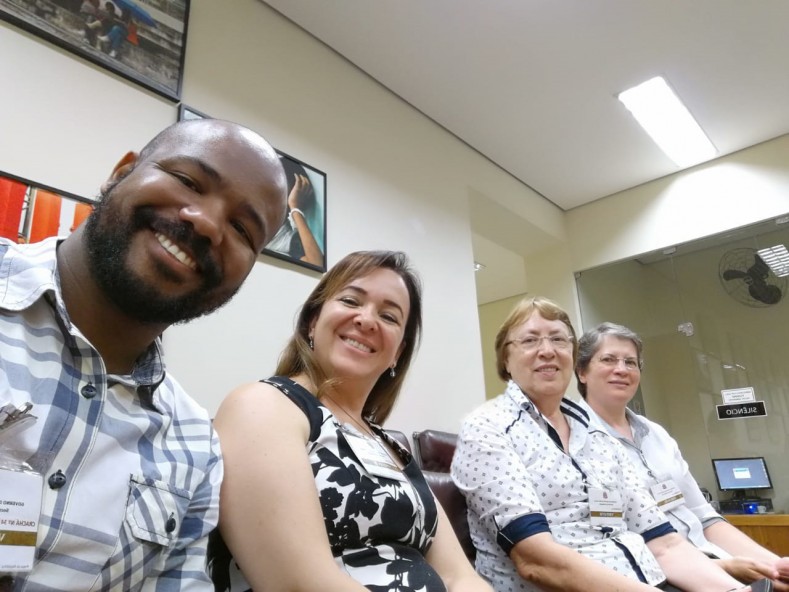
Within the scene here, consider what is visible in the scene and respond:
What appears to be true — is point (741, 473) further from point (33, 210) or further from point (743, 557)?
point (33, 210)

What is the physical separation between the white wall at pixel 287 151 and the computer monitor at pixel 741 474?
190 centimetres

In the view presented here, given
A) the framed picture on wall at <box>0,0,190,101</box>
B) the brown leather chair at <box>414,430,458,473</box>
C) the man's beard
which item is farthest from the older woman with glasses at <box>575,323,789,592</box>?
the framed picture on wall at <box>0,0,190,101</box>

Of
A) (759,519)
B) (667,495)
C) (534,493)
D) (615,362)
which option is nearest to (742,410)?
(759,519)

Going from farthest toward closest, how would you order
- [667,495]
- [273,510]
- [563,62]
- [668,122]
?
[668,122] → [563,62] → [667,495] → [273,510]

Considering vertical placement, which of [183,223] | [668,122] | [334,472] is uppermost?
[668,122]

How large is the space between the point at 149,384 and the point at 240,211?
0.31 meters

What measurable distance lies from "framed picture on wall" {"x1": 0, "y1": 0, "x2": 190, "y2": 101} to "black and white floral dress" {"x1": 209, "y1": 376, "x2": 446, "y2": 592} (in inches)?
52.5

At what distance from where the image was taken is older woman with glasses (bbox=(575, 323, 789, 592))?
6.88ft

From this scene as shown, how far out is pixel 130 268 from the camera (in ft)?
2.61

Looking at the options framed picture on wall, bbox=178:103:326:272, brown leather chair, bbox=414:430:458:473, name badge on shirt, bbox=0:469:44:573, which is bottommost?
name badge on shirt, bbox=0:469:44:573

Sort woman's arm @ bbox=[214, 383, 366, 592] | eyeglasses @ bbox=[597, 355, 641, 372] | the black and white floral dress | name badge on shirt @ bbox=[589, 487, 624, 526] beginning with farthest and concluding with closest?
eyeglasses @ bbox=[597, 355, 641, 372] < name badge on shirt @ bbox=[589, 487, 624, 526] < the black and white floral dress < woman's arm @ bbox=[214, 383, 366, 592]

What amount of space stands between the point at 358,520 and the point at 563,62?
274 centimetres

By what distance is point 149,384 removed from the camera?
858 mm

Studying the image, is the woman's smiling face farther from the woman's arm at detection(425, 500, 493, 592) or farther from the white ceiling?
the white ceiling
